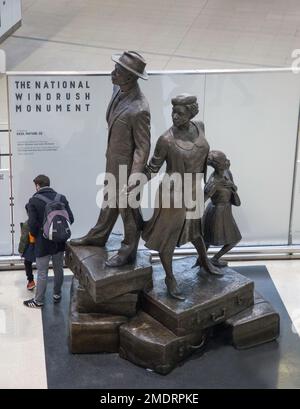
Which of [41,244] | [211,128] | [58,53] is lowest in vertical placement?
[41,244]

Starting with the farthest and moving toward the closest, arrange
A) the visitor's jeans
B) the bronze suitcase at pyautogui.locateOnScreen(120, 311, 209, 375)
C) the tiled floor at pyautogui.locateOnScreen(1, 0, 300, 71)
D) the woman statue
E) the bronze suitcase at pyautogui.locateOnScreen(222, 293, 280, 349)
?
the tiled floor at pyautogui.locateOnScreen(1, 0, 300, 71) < the visitor's jeans < the bronze suitcase at pyautogui.locateOnScreen(222, 293, 280, 349) < the bronze suitcase at pyautogui.locateOnScreen(120, 311, 209, 375) < the woman statue

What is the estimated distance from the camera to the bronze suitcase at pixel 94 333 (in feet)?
23.4

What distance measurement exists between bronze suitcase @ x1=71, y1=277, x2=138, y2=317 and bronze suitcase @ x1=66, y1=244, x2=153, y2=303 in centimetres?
8

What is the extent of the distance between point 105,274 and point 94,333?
1.98 feet

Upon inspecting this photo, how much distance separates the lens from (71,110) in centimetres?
848

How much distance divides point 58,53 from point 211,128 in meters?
6.54

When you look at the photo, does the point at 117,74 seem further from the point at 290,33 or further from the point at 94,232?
the point at 290,33

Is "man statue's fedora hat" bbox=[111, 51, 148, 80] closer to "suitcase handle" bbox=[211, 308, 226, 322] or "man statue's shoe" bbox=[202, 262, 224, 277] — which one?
"man statue's shoe" bbox=[202, 262, 224, 277]

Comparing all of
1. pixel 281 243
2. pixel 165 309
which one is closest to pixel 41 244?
pixel 165 309

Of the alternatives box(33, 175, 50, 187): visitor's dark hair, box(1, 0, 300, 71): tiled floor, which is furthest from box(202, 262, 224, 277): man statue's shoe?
box(1, 0, 300, 71): tiled floor

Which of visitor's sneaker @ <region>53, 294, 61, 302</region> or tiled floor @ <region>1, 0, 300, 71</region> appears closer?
visitor's sneaker @ <region>53, 294, 61, 302</region>

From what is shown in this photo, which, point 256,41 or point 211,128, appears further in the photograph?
point 256,41

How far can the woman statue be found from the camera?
22.1 feet

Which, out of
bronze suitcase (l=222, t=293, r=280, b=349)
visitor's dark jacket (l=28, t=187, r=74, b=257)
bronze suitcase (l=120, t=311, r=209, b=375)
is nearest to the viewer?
bronze suitcase (l=120, t=311, r=209, b=375)
